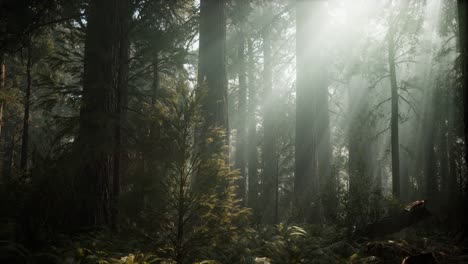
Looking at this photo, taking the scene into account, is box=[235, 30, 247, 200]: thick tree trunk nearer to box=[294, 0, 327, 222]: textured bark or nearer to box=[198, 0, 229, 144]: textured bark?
box=[294, 0, 327, 222]: textured bark

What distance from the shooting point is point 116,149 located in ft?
21.2

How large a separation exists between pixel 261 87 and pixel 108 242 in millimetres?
17143

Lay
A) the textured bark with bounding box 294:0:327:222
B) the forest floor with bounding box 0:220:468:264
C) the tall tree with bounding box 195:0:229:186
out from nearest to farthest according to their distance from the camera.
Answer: the forest floor with bounding box 0:220:468:264
the tall tree with bounding box 195:0:229:186
the textured bark with bounding box 294:0:327:222

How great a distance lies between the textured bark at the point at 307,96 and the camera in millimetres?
9422

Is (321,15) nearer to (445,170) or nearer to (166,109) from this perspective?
(166,109)

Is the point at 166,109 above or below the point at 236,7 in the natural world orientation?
below

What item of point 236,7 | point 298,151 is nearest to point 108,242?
point 298,151

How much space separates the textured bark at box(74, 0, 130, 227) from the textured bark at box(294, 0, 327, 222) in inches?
201

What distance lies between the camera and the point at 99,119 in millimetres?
6355

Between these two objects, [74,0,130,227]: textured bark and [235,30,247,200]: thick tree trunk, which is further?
[235,30,247,200]: thick tree trunk

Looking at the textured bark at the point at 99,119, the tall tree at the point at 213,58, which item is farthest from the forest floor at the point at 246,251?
the tall tree at the point at 213,58

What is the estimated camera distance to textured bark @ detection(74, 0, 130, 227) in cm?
637

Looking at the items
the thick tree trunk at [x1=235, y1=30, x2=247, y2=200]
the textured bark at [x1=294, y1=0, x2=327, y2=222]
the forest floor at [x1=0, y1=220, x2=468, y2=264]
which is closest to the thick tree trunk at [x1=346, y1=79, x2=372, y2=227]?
the forest floor at [x1=0, y1=220, x2=468, y2=264]

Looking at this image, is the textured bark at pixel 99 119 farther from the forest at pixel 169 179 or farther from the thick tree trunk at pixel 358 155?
the thick tree trunk at pixel 358 155
